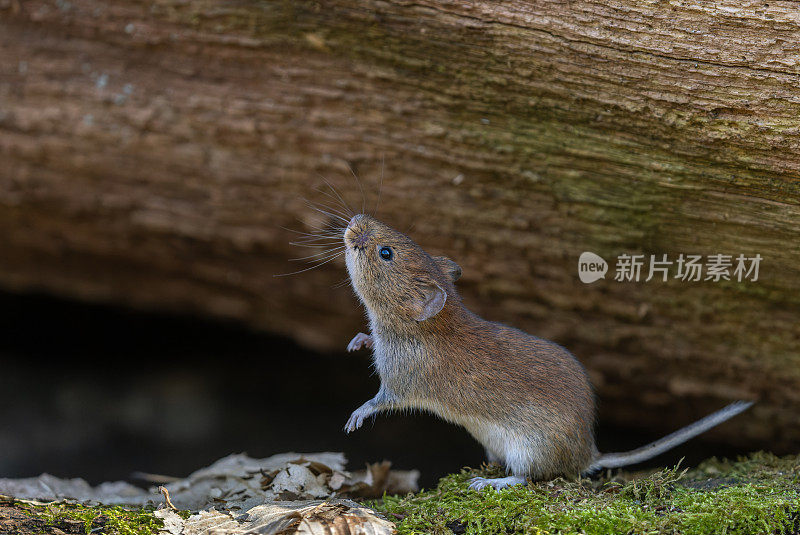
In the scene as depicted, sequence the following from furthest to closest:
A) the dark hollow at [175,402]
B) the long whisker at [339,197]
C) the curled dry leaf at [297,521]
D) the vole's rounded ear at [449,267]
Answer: the dark hollow at [175,402]
the long whisker at [339,197]
the vole's rounded ear at [449,267]
the curled dry leaf at [297,521]

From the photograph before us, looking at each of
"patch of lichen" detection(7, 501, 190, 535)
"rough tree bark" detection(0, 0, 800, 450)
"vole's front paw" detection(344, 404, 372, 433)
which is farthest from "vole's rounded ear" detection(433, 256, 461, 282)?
"patch of lichen" detection(7, 501, 190, 535)

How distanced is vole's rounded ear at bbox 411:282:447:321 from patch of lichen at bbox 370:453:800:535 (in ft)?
3.11

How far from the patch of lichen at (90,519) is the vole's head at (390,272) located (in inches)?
55.8

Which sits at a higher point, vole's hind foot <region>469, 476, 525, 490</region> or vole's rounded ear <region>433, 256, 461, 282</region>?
vole's rounded ear <region>433, 256, 461, 282</region>

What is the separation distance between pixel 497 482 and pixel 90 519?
198 centimetres

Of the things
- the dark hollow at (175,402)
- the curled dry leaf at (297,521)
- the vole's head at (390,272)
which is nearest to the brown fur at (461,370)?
the vole's head at (390,272)

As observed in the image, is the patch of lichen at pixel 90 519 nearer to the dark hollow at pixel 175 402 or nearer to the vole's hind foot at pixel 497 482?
the vole's hind foot at pixel 497 482

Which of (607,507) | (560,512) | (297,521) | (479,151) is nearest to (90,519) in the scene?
(297,521)

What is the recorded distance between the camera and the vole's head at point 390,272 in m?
3.63

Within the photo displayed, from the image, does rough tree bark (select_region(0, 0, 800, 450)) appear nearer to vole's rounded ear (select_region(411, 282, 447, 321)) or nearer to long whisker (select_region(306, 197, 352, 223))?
long whisker (select_region(306, 197, 352, 223))

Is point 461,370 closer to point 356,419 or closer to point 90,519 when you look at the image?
point 356,419

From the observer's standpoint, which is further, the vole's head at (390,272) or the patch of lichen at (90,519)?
the vole's head at (390,272)

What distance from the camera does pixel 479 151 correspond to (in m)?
4.62

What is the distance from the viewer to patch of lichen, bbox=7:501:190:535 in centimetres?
302
